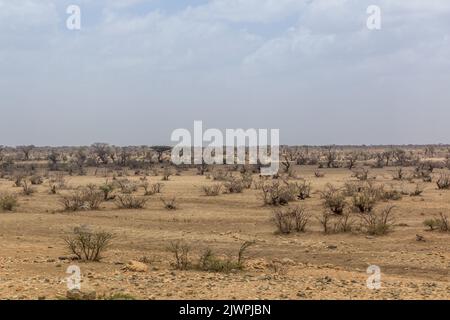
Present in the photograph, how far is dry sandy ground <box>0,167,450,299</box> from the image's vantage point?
9.26 m

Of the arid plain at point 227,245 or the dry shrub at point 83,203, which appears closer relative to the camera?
the arid plain at point 227,245

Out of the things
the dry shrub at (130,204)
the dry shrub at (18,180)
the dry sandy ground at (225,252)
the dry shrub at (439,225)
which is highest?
the dry shrub at (18,180)

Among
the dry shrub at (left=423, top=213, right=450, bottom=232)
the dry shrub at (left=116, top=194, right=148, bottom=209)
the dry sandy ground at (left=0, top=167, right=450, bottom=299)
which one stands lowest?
the dry sandy ground at (left=0, top=167, right=450, bottom=299)

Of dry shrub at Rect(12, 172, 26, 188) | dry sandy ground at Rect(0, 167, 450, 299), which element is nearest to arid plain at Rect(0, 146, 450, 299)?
dry sandy ground at Rect(0, 167, 450, 299)

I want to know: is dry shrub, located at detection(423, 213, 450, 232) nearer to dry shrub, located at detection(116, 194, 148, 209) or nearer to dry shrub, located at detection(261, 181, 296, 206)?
dry shrub, located at detection(261, 181, 296, 206)

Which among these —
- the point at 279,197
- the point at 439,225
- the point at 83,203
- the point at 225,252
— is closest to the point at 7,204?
the point at 83,203

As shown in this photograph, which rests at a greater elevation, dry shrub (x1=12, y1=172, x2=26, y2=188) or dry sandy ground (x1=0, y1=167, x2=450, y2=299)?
dry shrub (x1=12, y1=172, x2=26, y2=188)

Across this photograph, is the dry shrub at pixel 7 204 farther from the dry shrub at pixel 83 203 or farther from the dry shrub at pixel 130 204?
the dry shrub at pixel 130 204

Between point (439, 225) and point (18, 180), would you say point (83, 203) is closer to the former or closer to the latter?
point (439, 225)

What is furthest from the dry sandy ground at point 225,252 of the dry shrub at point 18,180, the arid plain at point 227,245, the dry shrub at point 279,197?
the dry shrub at point 18,180

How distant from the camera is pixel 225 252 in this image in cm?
1485

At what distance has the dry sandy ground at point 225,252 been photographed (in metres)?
9.26
